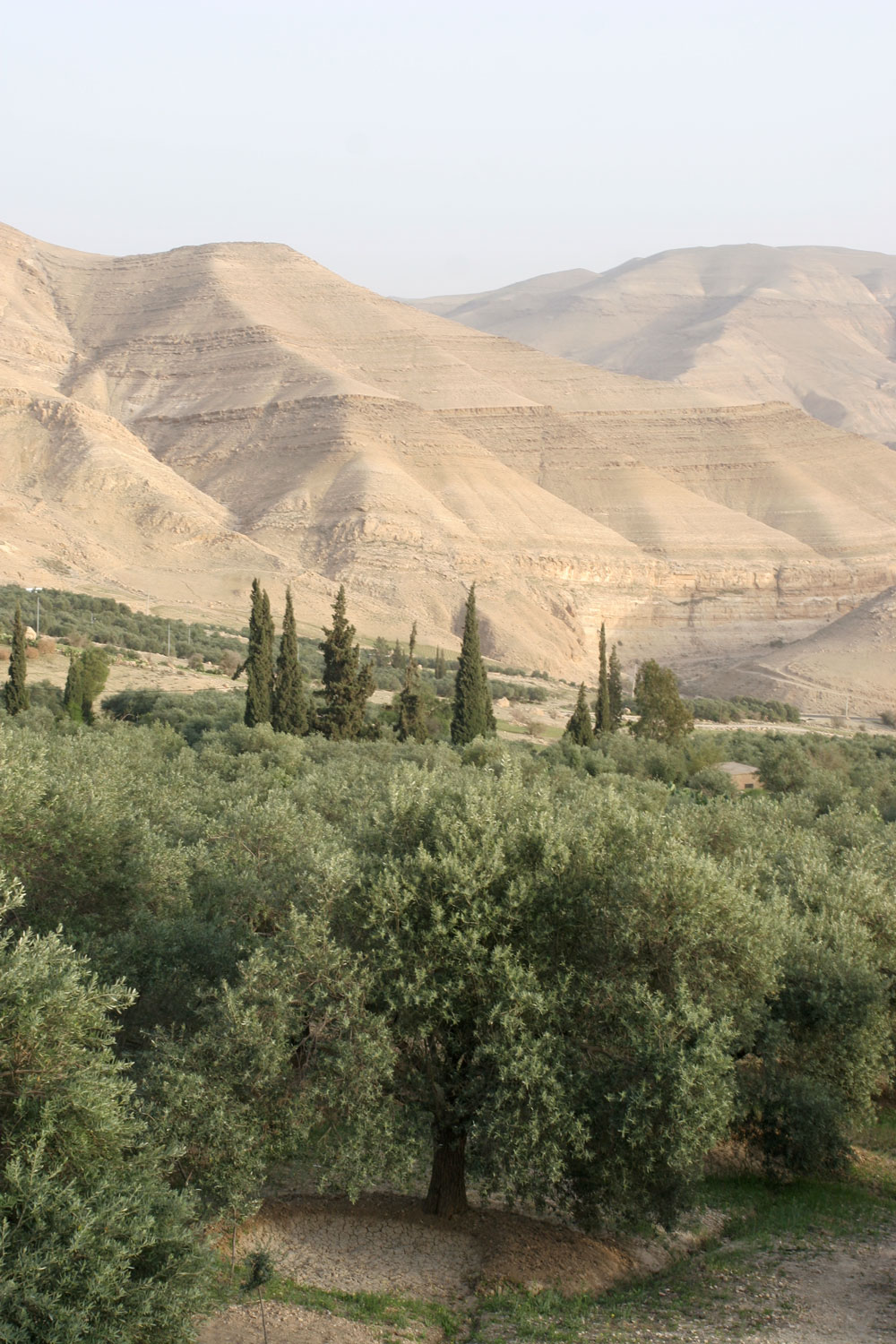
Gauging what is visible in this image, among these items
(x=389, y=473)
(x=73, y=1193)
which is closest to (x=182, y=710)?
(x=73, y=1193)

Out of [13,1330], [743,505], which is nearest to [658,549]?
[743,505]

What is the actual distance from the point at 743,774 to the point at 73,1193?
32.9 metres

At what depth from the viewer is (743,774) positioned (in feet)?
127

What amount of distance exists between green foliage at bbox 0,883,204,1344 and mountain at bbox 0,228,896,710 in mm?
62862

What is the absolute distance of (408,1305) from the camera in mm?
10438

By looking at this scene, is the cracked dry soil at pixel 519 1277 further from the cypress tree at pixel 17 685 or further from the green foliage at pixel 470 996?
the cypress tree at pixel 17 685

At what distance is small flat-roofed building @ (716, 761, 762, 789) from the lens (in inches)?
1475

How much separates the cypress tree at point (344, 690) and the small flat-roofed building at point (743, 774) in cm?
1152

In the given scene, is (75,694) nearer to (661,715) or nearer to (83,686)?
(83,686)

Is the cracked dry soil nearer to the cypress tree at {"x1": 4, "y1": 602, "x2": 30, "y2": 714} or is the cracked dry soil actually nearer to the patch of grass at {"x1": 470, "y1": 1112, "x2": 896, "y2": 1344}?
the patch of grass at {"x1": 470, "y1": 1112, "x2": 896, "y2": 1344}

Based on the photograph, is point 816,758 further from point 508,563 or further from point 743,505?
point 743,505

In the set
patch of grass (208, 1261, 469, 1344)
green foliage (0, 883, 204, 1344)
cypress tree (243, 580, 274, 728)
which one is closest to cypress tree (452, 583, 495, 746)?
cypress tree (243, 580, 274, 728)

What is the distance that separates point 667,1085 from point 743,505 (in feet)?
334

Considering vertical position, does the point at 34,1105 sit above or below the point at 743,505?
below
